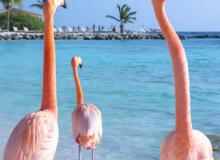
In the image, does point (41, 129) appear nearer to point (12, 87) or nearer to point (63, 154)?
point (63, 154)

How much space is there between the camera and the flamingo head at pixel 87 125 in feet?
21.6

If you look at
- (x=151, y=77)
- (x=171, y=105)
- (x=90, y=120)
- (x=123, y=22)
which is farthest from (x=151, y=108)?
(x=123, y=22)

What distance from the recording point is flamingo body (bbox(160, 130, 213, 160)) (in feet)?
10.1

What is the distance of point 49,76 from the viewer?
417 cm

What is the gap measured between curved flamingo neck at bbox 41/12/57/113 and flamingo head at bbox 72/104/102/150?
237 cm

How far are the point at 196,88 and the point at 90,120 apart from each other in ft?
32.9

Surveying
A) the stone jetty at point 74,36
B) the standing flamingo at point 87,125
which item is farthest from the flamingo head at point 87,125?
the stone jetty at point 74,36

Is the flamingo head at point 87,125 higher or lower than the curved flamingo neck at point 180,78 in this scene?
lower

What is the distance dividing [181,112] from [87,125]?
140 inches

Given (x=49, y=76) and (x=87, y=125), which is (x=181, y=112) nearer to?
(x=49, y=76)

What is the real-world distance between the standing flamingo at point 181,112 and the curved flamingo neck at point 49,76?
1.34 meters

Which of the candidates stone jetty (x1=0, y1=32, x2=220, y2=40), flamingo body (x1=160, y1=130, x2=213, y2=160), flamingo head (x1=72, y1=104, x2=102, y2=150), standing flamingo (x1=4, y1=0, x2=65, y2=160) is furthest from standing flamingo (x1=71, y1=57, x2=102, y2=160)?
stone jetty (x1=0, y1=32, x2=220, y2=40)

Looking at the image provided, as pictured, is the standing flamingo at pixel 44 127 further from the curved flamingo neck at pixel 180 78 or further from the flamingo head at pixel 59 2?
the curved flamingo neck at pixel 180 78

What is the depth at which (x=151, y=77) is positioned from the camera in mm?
20266
